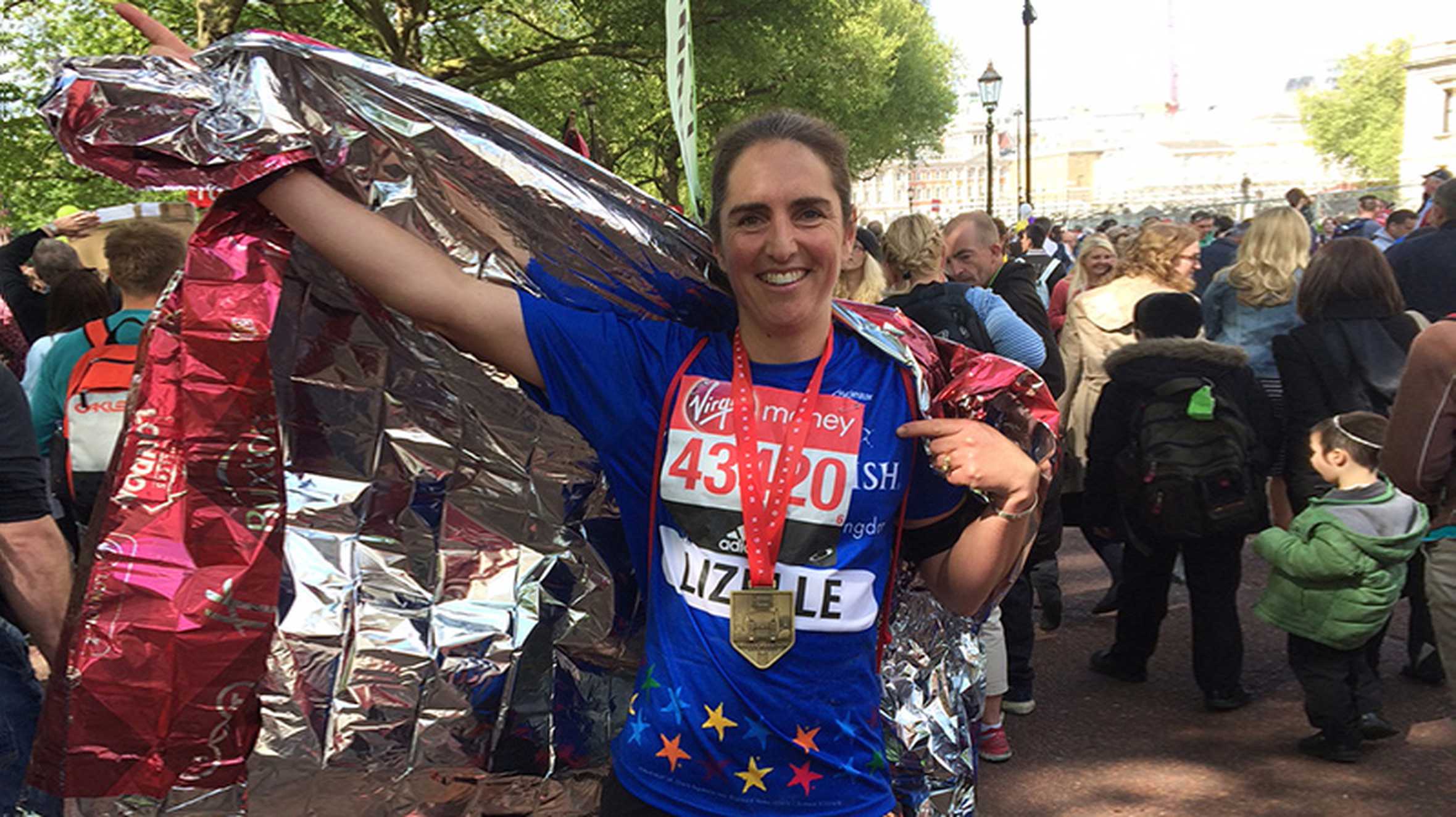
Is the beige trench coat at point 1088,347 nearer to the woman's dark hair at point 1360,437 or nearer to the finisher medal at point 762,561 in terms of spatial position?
the woman's dark hair at point 1360,437

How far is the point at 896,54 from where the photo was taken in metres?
40.4

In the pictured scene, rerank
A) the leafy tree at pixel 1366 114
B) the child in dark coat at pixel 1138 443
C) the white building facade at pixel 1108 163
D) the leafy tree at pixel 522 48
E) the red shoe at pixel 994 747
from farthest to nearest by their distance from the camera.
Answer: the white building facade at pixel 1108 163, the leafy tree at pixel 1366 114, the leafy tree at pixel 522 48, the child in dark coat at pixel 1138 443, the red shoe at pixel 994 747

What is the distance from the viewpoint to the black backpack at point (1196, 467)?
4.82 metres

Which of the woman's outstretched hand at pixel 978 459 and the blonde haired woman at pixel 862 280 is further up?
the blonde haired woman at pixel 862 280

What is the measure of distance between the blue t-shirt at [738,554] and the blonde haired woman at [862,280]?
272 centimetres

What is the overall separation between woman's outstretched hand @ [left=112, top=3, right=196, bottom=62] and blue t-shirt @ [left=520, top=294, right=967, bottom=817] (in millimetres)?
694

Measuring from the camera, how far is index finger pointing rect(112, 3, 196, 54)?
6.43 ft

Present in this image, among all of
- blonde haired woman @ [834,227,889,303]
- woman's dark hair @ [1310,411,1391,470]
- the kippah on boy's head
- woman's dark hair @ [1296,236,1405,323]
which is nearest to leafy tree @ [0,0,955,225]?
blonde haired woman @ [834,227,889,303]

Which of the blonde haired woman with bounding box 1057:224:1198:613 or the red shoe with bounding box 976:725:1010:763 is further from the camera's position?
the blonde haired woman with bounding box 1057:224:1198:613

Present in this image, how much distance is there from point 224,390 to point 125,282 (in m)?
2.07

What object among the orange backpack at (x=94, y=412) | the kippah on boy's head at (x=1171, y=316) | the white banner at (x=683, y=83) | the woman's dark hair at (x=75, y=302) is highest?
the white banner at (x=683, y=83)

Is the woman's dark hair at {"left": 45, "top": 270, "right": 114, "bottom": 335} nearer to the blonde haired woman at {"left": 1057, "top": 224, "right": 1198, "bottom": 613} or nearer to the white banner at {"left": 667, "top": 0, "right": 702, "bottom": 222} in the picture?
the white banner at {"left": 667, "top": 0, "right": 702, "bottom": 222}

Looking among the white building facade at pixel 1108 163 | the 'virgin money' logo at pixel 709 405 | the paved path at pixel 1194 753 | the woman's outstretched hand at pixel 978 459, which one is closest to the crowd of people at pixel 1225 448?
the paved path at pixel 1194 753

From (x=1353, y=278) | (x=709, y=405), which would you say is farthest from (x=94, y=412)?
(x=1353, y=278)
